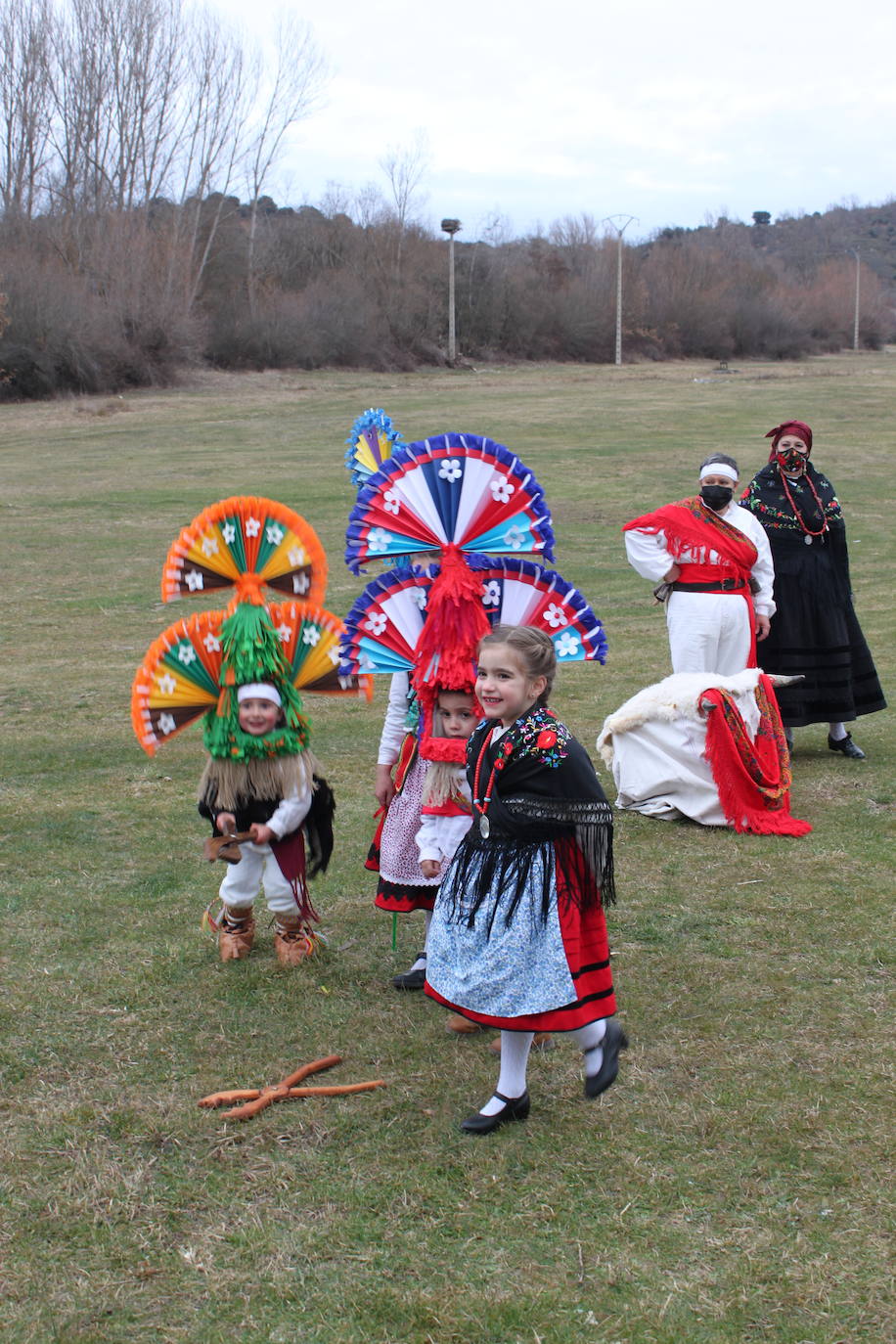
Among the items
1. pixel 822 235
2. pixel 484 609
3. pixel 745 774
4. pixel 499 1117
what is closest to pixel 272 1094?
pixel 499 1117

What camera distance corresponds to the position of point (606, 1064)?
135 inches

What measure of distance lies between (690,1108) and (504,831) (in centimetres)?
91

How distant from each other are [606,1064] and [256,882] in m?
1.55

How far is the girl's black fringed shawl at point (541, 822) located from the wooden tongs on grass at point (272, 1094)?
621mm

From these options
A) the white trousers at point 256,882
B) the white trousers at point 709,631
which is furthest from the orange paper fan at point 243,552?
the white trousers at point 709,631

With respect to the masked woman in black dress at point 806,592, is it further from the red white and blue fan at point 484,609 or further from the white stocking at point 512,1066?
the white stocking at point 512,1066

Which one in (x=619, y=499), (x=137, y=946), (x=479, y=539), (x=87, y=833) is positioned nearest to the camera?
(x=479, y=539)

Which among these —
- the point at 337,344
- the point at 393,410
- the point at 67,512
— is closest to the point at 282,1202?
the point at 67,512

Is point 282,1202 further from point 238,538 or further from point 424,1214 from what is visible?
point 238,538

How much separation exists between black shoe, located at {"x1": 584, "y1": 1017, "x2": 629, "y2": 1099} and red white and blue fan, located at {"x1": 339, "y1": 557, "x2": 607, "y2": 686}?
115 centimetres

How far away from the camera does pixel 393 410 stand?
31.3 m

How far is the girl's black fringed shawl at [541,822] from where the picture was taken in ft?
11.1

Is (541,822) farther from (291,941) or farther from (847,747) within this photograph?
(847,747)

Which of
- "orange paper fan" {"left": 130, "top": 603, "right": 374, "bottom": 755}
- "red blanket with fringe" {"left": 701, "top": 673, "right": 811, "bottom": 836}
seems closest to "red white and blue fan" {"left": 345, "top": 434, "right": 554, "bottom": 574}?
"orange paper fan" {"left": 130, "top": 603, "right": 374, "bottom": 755}
